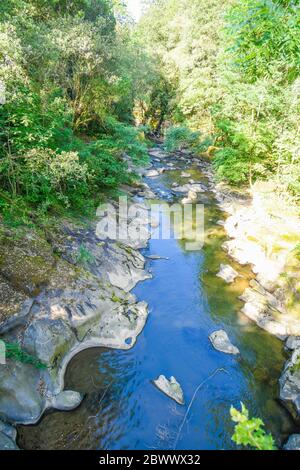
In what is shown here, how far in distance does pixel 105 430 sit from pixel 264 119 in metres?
16.7

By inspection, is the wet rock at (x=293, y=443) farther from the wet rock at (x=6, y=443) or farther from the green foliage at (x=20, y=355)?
the green foliage at (x=20, y=355)

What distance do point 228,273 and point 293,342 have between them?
11.4 feet

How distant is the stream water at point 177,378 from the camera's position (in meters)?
5.69

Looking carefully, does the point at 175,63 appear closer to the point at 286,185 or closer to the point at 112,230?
the point at 286,185

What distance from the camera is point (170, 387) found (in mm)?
6609

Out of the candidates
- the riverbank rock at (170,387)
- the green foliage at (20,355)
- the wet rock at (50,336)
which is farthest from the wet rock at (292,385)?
the green foliage at (20,355)

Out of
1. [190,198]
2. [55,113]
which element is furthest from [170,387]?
[190,198]

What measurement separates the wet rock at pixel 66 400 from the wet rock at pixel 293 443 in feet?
13.5

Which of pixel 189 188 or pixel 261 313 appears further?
pixel 189 188

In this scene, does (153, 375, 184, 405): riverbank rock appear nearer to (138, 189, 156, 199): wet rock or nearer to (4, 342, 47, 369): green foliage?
(4, 342, 47, 369): green foliage

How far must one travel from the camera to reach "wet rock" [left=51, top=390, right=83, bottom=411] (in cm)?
600

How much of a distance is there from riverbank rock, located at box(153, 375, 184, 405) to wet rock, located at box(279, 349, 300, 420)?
2.31 metres

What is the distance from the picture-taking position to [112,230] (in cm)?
1166

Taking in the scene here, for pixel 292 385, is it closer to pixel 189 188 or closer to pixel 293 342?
pixel 293 342
